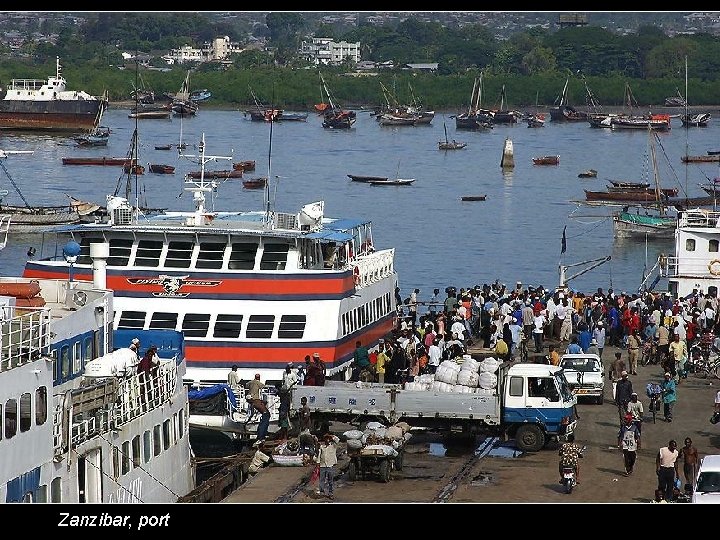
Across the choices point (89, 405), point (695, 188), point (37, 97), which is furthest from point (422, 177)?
point (89, 405)

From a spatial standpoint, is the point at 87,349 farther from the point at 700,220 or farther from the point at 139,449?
the point at 700,220

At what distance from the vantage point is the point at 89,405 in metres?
25.2

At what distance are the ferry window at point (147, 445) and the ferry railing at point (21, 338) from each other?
3478mm

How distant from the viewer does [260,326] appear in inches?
1410

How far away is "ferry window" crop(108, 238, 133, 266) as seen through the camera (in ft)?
119

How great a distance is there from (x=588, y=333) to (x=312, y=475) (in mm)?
12076

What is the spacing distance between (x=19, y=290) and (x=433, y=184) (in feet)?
318

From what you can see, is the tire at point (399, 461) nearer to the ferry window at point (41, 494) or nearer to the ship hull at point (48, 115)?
the ferry window at point (41, 494)

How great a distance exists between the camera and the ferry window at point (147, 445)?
90.2 ft

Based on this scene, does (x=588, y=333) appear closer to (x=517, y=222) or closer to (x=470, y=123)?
(x=517, y=222)

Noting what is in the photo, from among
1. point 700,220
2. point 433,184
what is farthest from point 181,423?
point 433,184

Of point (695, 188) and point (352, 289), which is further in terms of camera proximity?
point (695, 188)

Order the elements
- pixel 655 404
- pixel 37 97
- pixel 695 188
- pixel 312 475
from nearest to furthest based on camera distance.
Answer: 1. pixel 312 475
2. pixel 655 404
3. pixel 695 188
4. pixel 37 97

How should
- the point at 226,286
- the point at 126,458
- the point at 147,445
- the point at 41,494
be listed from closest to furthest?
the point at 41,494, the point at 126,458, the point at 147,445, the point at 226,286
